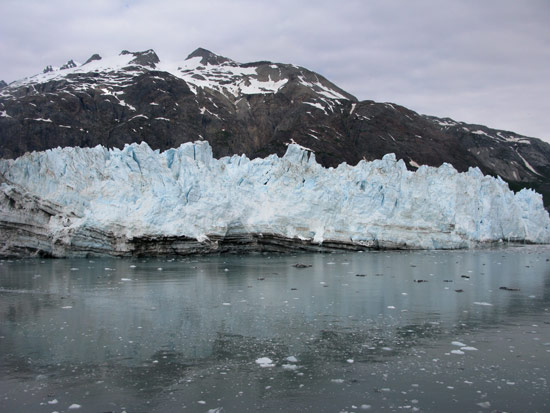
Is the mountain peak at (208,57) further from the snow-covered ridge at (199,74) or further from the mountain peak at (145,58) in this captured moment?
the mountain peak at (145,58)

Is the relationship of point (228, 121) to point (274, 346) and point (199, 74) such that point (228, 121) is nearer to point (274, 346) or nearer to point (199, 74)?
point (199, 74)

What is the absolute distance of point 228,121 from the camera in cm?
8050

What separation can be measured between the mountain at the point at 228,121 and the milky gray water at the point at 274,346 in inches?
2088

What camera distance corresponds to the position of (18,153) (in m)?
57.7

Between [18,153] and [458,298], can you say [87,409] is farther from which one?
[18,153]

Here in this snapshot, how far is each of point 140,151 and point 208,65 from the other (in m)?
99.8

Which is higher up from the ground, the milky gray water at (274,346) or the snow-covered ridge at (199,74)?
the snow-covered ridge at (199,74)

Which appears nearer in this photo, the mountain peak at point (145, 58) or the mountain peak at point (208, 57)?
the mountain peak at point (145, 58)

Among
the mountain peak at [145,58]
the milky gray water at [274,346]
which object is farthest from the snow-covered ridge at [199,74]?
the milky gray water at [274,346]

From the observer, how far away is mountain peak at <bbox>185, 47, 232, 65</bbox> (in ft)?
410

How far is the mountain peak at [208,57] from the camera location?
410 feet

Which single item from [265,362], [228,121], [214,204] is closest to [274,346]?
[265,362]

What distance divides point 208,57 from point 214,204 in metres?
110

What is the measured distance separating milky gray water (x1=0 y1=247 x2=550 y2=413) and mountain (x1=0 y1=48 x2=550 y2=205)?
2088 inches
